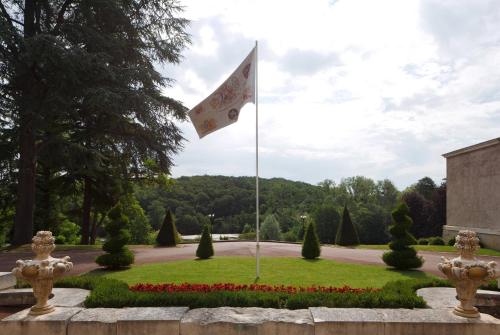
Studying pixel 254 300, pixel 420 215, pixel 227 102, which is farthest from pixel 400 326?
pixel 420 215

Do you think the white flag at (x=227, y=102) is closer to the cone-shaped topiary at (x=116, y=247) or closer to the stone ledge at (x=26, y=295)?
the stone ledge at (x=26, y=295)

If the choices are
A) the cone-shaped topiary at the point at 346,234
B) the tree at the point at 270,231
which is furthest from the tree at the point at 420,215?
the cone-shaped topiary at the point at 346,234

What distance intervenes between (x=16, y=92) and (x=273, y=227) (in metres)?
36.3

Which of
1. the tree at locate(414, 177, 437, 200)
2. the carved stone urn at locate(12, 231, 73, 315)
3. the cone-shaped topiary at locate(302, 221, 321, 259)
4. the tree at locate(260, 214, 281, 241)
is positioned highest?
the tree at locate(414, 177, 437, 200)

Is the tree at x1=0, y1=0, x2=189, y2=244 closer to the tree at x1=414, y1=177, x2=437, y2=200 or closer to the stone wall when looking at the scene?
the stone wall

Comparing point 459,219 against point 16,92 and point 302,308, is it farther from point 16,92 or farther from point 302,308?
point 16,92

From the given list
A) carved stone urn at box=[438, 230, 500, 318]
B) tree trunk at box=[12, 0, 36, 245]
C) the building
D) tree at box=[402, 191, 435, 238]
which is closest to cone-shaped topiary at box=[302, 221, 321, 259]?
carved stone urn at box=[438, 230, 500, 318]

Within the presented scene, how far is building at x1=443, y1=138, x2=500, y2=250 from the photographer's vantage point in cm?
2348

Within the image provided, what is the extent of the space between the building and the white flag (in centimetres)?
1908

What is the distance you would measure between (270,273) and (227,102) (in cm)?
501

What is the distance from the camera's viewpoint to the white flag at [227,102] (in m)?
10.4

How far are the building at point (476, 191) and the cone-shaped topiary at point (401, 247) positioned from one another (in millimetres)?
12391

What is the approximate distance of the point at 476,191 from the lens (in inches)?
1002

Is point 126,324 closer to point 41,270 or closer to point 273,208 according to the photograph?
point 41,270
